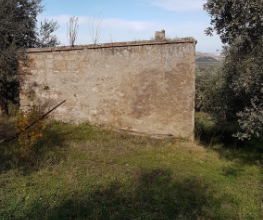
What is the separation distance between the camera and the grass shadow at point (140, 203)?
3330 mm

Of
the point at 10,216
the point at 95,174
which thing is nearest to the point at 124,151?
the point at 95,174

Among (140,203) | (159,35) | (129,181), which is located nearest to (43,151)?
(129,181)

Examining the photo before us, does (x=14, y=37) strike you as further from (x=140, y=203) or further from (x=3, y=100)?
(x=140, y=203)

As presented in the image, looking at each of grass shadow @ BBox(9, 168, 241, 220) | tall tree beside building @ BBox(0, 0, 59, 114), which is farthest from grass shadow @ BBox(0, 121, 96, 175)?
tall tree beside building @ BBox(0, 0, 59, 114)

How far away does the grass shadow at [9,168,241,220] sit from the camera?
3330 mm

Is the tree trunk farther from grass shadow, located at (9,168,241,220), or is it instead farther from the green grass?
grass shadow, located at (9,168,241,220)

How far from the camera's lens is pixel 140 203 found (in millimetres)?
3623

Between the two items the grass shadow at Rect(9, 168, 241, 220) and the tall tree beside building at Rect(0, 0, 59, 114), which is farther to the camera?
the tall tree beside building at Rect(0, 0, 59, 114)

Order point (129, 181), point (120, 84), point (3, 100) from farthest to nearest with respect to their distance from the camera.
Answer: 1. point (3, 100)
2. point (120, 84)
3. point (129, 181)

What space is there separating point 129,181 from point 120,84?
3522mm

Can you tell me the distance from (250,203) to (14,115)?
891 cm

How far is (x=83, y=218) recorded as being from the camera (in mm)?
3238

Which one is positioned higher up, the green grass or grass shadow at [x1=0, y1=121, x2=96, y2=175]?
grass shadow at [x1=0, y1=121, x2=96, y2=175]

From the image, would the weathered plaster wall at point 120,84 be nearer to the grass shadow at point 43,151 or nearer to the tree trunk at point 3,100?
the grass shadow at point 43,151
